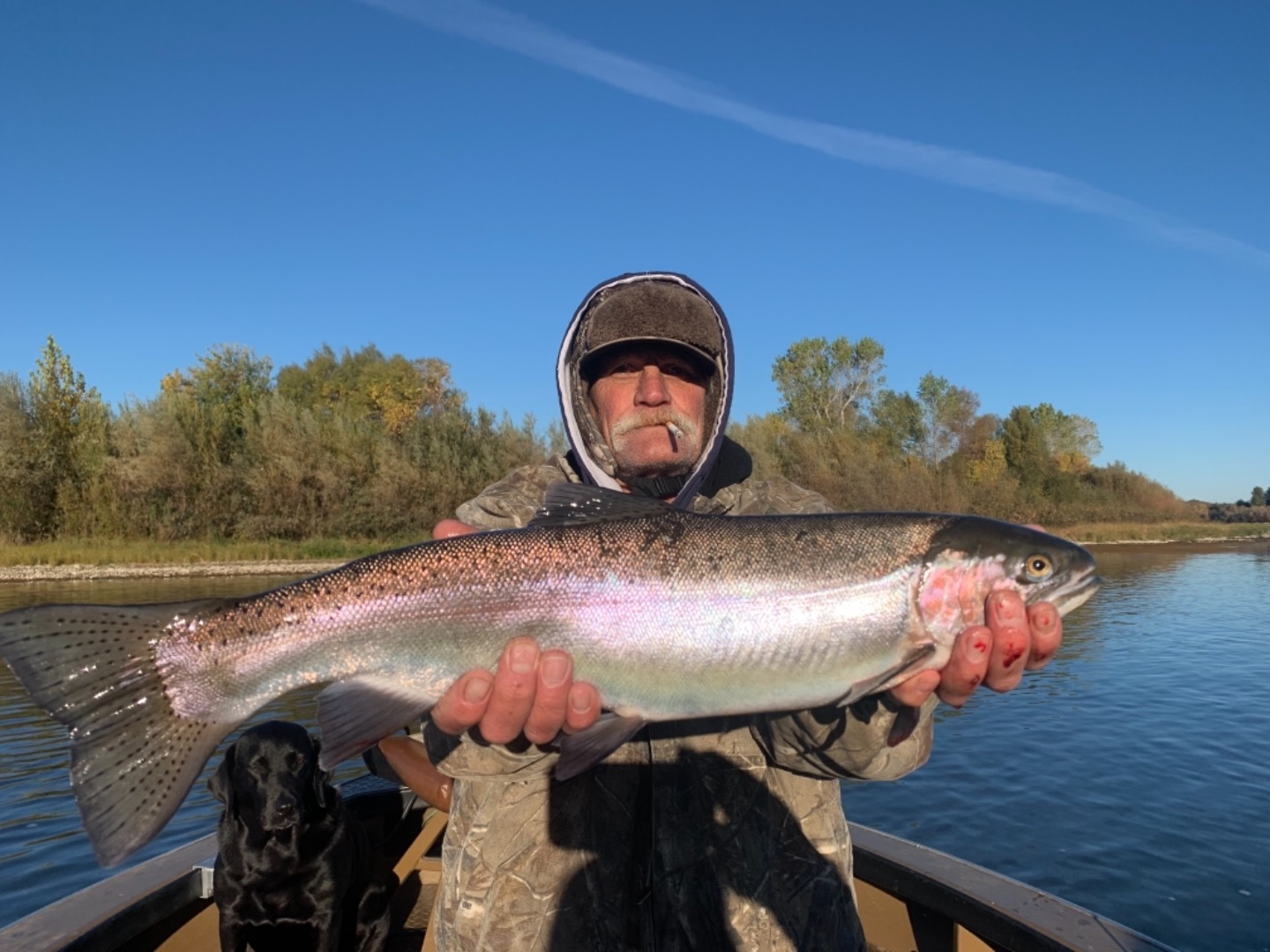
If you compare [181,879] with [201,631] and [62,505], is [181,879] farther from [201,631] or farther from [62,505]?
[62,505]

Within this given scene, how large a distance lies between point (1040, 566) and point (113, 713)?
307cm

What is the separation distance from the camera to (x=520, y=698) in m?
2.80

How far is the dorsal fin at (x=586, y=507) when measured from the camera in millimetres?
3088

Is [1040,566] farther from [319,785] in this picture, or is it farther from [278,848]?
[278,848]

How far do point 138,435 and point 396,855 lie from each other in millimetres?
42100

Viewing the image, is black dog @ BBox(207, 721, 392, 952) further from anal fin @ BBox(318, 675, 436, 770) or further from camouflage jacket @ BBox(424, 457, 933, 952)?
anal fin @ BBox(318, 675, 436, 770)

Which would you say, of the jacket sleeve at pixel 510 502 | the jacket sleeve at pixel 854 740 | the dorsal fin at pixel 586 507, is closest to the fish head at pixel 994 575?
the jacket sleeve at pixel 854 740

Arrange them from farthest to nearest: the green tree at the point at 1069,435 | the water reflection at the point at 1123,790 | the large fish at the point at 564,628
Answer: the green tree at the point at 1069,435 < the water reflection at the point at 1123,790 < the large fish at the point at 564,628

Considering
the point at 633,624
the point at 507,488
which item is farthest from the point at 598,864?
the point at 507,488

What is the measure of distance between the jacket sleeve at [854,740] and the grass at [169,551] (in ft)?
107

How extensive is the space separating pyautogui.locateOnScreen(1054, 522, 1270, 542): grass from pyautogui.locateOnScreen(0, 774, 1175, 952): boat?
54147 mm

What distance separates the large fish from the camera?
9.09 ft

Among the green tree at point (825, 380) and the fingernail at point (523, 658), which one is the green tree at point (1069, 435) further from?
the fingernail at point (523, 658)

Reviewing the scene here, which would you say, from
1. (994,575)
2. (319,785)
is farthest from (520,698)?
(319,785)
